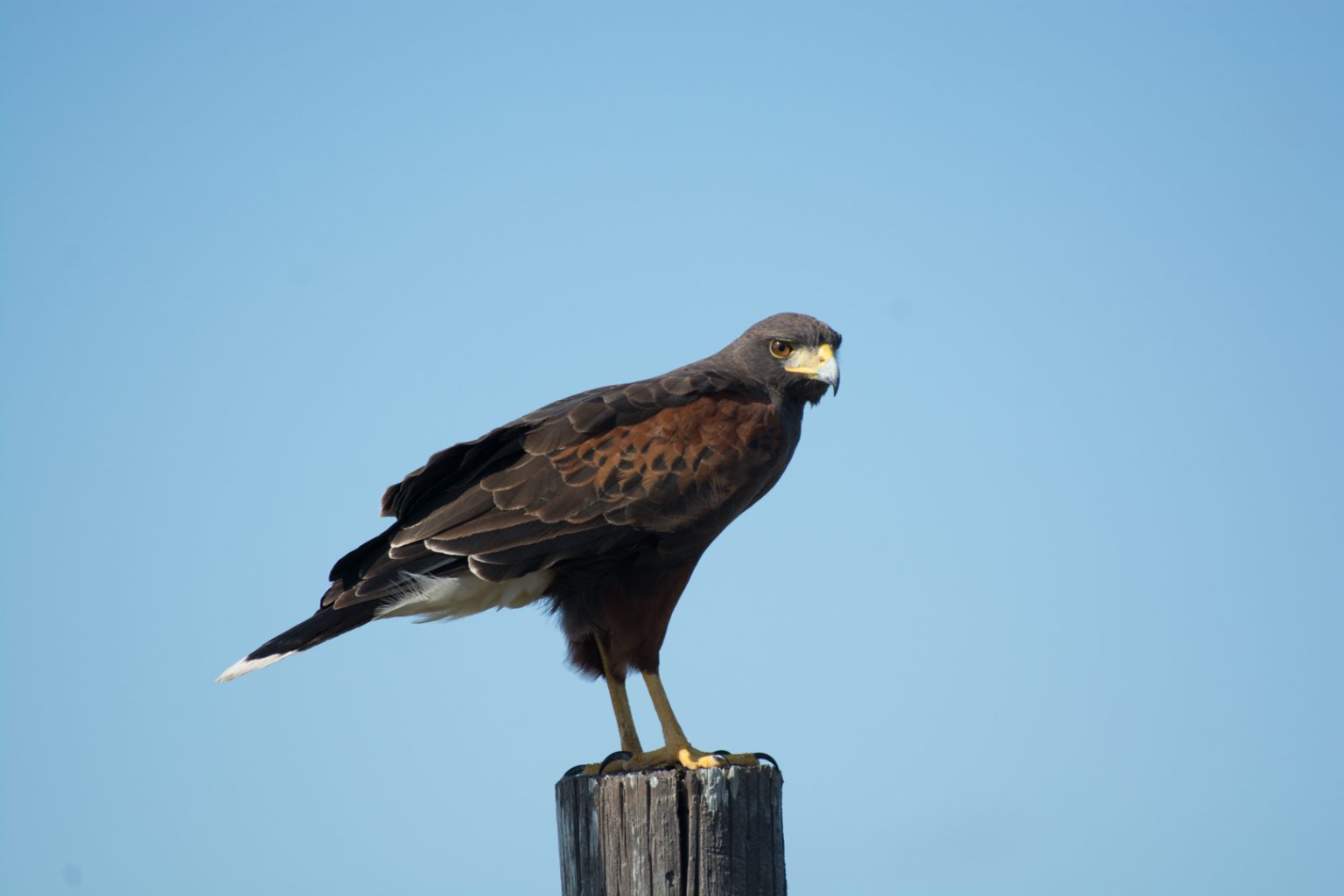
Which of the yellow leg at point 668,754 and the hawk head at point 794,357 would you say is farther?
the hawk head at point 794,357

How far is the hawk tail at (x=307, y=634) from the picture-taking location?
17.5 feet

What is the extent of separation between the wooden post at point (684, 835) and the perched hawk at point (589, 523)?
→ 1012mm

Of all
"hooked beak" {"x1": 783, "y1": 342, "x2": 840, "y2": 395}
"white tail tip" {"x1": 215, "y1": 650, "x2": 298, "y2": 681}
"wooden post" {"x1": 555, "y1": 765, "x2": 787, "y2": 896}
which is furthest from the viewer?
"hooked beak" {"x1": 783, "y1": 342, "x2": 840, "y2": 395}

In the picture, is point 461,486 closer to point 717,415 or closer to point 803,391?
point 717,415

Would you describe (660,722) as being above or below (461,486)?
below

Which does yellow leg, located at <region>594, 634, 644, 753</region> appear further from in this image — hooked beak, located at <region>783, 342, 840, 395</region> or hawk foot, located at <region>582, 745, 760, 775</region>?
hooked beak, located at <region>783, 342, 840, 395</region>

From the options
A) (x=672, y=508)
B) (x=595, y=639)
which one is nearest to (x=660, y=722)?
(x=595, y=639)

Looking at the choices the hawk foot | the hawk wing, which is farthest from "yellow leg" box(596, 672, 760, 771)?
the hawk wing

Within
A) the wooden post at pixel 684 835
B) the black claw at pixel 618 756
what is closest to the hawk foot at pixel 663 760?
the black claw at pixel 618 756

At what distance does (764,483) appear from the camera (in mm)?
6266

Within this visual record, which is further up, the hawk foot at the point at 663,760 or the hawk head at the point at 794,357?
the hawk head at the point at 794,357

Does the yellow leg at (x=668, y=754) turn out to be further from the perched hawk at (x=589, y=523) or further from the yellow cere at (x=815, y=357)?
the yellow cere at (x=815, y=357)

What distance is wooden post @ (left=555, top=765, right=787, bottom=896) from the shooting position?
13.9 ft

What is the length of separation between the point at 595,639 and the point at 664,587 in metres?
0.50
